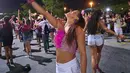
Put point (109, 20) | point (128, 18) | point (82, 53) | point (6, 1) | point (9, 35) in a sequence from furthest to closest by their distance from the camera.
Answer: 1. point (6, 1)
2. point (109, 20)
3. point (128, 18)
4. point (9, 35)
5. point (82, 53)

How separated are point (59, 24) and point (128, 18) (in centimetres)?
1803

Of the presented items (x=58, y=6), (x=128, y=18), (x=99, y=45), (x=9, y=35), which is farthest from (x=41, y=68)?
(x=58, y=6)

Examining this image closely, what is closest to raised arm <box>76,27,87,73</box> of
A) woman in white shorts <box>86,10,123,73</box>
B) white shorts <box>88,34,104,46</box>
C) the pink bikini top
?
the pink bikini top

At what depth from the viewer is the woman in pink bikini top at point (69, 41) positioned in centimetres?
338

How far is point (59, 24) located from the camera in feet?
11.5

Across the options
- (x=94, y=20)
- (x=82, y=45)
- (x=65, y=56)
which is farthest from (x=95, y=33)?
(x=82, y=45)

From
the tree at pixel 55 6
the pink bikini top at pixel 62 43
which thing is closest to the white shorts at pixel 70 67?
the pink bikini top at pixel 62 43

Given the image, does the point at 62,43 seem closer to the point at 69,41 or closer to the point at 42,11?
the point at 69,41

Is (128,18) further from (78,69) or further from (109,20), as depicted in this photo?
(78,69)

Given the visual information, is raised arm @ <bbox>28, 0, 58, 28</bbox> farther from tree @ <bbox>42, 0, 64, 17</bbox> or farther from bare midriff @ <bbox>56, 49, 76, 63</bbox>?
tree @ <bbox>42, 0, 64, 17</bbox>

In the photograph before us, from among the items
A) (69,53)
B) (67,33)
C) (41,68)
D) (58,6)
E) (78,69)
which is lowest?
(41,68)

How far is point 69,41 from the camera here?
3424 mm

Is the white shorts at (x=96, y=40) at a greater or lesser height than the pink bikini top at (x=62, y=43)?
lesser

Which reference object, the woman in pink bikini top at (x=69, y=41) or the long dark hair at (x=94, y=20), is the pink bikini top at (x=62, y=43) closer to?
the woman in pink bikini top at (x=69, y=41)
